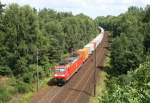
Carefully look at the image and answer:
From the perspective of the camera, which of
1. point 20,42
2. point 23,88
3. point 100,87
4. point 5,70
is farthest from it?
point 20,42

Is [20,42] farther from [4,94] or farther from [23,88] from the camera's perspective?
[4,94]

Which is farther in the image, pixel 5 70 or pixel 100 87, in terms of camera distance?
pixel 5 70

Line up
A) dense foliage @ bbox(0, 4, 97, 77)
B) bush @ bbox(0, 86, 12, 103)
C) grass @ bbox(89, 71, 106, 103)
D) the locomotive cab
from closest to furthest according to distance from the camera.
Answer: bush @ bbox(0, 86, 12, 103), grass @ bbox(89, 71, 106, 103), the locomotive cab, dense foliage @ bbox(0, 4, 97, 77)

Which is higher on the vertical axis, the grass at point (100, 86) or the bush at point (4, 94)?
the bush at point (4, 94)

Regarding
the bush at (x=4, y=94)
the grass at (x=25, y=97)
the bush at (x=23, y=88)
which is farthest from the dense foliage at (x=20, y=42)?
the bush at (x=4, y=94)

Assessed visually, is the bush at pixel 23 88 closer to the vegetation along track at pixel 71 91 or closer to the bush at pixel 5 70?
the vegetation along track at pixel 71 91

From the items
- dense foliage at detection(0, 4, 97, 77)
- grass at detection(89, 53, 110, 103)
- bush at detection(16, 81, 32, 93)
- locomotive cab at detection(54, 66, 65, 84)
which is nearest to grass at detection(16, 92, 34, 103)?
bush at detection(16, 81, 32, 93)

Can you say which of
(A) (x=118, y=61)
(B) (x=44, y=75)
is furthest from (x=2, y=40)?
(A) (x=118, y=61)

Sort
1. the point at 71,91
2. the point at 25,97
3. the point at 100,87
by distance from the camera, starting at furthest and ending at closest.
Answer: the point at 100,87 → the point at 71,91 → the point at 25,97

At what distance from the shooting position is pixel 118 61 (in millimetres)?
67062

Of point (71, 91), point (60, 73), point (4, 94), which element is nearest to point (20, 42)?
point (60, 73)

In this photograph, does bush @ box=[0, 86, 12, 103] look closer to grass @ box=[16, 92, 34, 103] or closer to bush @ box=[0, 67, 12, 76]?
grass @ box=[16, 92, 34, 103]

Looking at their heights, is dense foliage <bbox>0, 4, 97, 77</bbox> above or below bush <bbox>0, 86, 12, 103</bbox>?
above

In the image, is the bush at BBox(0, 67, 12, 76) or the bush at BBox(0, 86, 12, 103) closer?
the bush at BBox(0, 86, 12, 103)
